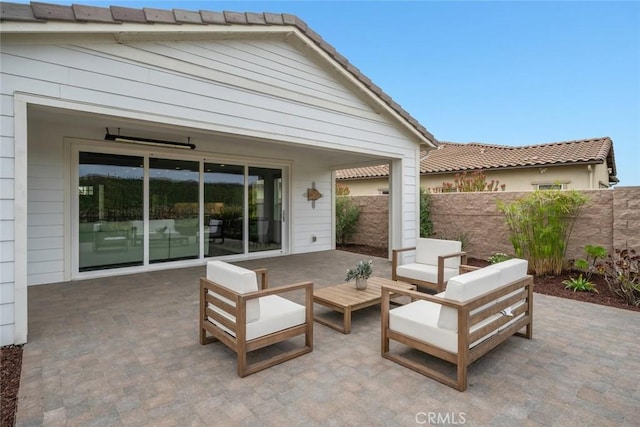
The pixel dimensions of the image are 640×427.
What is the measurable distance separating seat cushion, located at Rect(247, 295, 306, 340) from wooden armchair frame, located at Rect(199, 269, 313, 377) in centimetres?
4

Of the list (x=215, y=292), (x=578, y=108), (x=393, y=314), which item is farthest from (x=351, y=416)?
(x=578, y=108)

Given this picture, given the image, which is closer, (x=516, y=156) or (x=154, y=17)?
(x=154, y=17)

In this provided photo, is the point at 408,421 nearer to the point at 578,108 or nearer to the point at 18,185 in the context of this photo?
the point at 18,185

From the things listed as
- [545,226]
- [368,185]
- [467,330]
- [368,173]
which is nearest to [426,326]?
[467,330]

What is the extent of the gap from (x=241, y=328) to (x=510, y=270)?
2.66 m

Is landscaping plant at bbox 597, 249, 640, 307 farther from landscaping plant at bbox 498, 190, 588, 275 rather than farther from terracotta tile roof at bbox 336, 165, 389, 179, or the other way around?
terracotta tile roof at bbox 336, 165, 389, 179

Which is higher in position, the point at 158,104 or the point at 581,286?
the point at 158,104

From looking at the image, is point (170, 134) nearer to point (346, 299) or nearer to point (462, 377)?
point (346, 299)

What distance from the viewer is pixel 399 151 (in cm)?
775

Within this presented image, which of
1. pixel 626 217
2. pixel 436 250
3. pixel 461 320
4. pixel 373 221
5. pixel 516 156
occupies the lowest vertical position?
pixel 461 320

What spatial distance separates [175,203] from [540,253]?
7.69 m

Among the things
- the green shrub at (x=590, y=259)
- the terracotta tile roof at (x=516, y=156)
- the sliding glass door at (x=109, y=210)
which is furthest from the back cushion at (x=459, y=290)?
the terracotta tile roof at (x=516, y=156)

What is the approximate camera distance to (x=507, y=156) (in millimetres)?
13453

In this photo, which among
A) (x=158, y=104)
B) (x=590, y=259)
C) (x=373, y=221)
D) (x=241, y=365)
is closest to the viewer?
(x=241, y=365)
